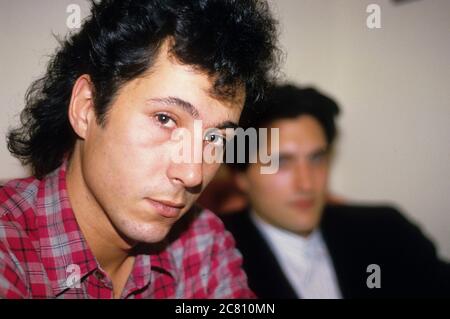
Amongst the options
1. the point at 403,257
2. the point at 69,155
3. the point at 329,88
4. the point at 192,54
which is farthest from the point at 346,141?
the point at 69,155

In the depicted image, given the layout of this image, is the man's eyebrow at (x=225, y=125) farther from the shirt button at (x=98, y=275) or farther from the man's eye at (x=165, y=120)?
the shirt button at (x=98, y=275)

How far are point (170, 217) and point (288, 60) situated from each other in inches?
31.1

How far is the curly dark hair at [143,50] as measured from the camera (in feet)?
2.74

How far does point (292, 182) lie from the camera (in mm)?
1484

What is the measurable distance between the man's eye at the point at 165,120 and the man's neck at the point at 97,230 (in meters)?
0.26

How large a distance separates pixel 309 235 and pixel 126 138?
39.3 inches

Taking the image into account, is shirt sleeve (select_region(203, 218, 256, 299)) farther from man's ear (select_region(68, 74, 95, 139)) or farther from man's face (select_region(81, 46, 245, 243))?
man's ear (select_region(68, 74, 95, 139))

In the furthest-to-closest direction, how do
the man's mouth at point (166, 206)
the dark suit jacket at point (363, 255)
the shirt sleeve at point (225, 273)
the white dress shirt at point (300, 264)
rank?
the white dress shirt at point (300, 264) → the dark suit jacket at point (363, 255) → the shirt sleeve at point (225, 273) → the man's mouth at point (166, 206)

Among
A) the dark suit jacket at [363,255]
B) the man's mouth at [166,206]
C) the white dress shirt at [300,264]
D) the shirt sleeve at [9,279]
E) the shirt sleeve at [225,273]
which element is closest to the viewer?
the shirt sleeve at [9,279]

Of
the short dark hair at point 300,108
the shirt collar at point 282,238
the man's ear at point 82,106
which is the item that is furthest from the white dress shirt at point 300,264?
the man's ear at point 82,106

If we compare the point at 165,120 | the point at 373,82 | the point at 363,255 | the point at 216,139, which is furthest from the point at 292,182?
the point at 165,120

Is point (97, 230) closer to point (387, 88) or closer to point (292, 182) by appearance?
point (292, 182)

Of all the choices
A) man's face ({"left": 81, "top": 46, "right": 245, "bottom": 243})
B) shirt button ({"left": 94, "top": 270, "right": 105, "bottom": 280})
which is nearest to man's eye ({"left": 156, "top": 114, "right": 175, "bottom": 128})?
man's face ({"left": 81, "top": 46, "right": 245, "bottom": 243})

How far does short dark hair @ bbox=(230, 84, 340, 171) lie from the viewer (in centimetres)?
145
